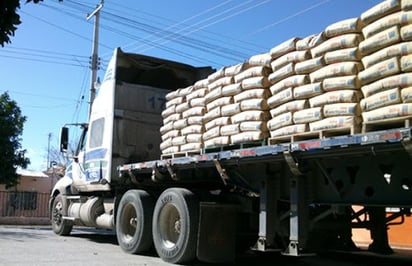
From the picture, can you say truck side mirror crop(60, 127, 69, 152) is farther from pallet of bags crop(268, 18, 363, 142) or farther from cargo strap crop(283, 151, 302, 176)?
cargo strap crop(283, 151, 302, 176)

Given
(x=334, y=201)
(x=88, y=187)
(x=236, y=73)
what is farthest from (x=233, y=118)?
(x=88, y=187)

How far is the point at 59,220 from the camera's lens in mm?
15406

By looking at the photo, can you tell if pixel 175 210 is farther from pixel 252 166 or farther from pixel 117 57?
pixel 117 57

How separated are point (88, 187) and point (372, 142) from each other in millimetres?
9160

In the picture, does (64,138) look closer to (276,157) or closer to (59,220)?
(59,220)

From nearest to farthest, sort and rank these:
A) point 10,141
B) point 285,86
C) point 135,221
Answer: point 285,86 < point 135,221 < point 10,141

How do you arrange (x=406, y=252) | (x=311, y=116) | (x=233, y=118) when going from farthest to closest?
1. (x=406, y=252)
2. (x=233, y=118)
3. (x=311, y=116)

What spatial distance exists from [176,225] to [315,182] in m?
2.93

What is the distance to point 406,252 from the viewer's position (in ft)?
42.6

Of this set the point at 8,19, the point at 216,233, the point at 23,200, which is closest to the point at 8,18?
the point at 8,19

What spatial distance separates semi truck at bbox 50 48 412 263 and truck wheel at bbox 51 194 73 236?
745mm

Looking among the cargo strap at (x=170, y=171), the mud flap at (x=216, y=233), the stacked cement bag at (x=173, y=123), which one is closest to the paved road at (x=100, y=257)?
the mud flap at (x=216, y=233)

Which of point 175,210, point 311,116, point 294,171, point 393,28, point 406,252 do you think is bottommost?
point 406,252

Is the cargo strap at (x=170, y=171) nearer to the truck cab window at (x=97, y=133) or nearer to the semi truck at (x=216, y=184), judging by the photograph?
the semi truck at (x=216, y=184)
